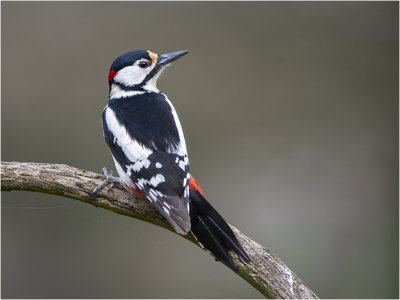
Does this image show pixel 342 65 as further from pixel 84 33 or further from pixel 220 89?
pixel 84 33

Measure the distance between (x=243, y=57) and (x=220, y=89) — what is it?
334 millimetres

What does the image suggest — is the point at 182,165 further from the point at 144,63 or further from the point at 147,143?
the point at 144,63

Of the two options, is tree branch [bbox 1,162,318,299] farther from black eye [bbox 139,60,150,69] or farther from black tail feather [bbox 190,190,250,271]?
black eye [bbox 139,60,150,69]

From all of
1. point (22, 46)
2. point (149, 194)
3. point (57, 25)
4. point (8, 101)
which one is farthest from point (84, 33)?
point (149, 194)

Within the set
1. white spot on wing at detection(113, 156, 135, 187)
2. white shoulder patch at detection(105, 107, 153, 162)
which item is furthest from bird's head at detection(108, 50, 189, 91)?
white spot on wing at detection(113, 156, 135, 187)

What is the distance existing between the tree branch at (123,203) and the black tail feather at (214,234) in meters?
0.04

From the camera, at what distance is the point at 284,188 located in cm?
403

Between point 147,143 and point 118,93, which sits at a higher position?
point 118,93

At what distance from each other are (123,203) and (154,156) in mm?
235

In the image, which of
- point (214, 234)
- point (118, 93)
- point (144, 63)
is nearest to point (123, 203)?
point (214, 234)

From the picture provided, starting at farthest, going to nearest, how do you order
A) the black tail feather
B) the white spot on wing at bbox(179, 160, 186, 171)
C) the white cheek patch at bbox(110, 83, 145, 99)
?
the white cheek patch at bbox(110, 83, 145, 99) → the white spot on wing at bbox(179, 160, 186, 171) → the black tail feather

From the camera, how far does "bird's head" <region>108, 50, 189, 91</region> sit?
2.49 metres

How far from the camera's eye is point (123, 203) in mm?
2127

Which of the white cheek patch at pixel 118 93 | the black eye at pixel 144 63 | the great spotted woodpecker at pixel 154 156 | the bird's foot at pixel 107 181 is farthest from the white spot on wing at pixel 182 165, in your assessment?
the black eye at pixel 144 63
